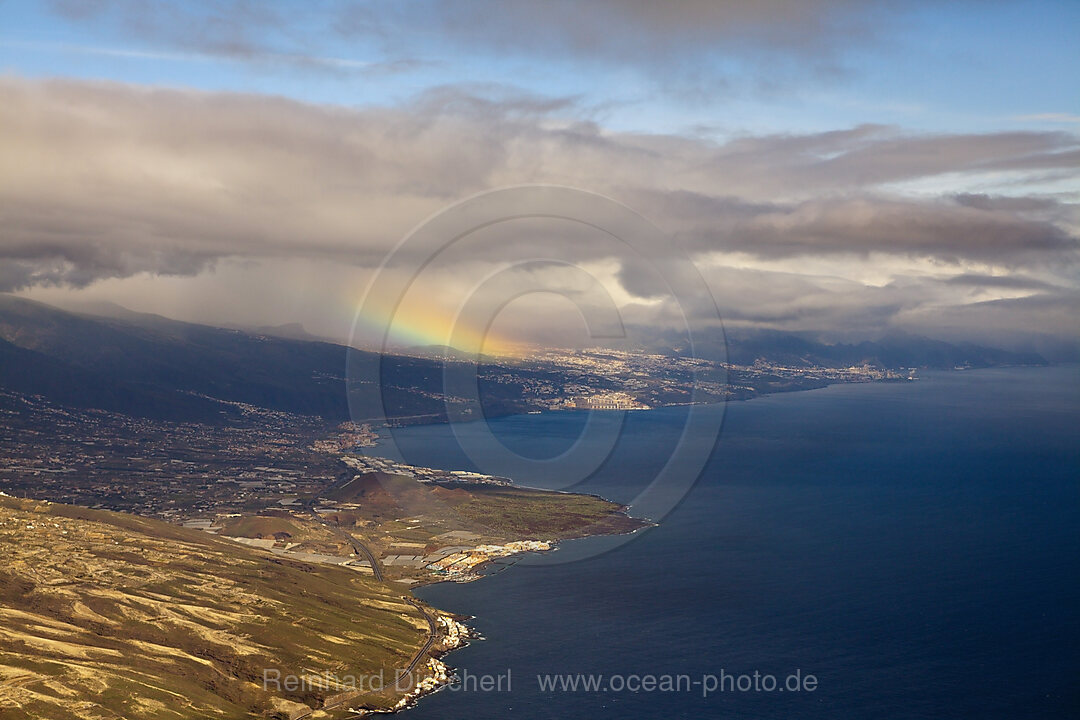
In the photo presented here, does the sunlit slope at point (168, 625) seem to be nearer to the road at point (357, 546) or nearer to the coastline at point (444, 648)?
the coastline at point (444, 648)

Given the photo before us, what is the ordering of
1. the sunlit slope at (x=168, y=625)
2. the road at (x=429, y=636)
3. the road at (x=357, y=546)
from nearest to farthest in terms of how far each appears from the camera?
the sunlit slope at (x=168, y=625) → the road at (x=429, y=636) → the road at (x=357, y=546)

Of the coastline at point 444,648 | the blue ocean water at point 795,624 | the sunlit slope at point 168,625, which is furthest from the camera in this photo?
the blue ocean water at point 795,624

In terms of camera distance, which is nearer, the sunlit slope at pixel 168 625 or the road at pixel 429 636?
the sunlit slope at pixel 168 625

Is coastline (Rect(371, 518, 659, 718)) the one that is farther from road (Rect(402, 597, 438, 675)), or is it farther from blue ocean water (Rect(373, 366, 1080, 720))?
blue ocean water (Rect(373, 366, 1080, 720))

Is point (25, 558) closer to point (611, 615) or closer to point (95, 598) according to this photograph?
point (95, 598)

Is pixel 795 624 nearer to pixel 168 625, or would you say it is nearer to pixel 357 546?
pixel 168 625

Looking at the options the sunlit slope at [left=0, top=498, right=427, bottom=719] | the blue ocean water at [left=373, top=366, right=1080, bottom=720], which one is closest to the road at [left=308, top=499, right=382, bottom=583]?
the sunlit slope at [left=0, top=498, right=427, bottom=719]

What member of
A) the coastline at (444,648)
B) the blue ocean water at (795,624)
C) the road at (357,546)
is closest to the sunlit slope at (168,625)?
the coastline at (444,648)

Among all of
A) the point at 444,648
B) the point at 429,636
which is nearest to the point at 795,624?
the point at 444,648

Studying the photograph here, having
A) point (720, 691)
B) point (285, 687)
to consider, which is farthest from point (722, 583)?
point (285, 687)
